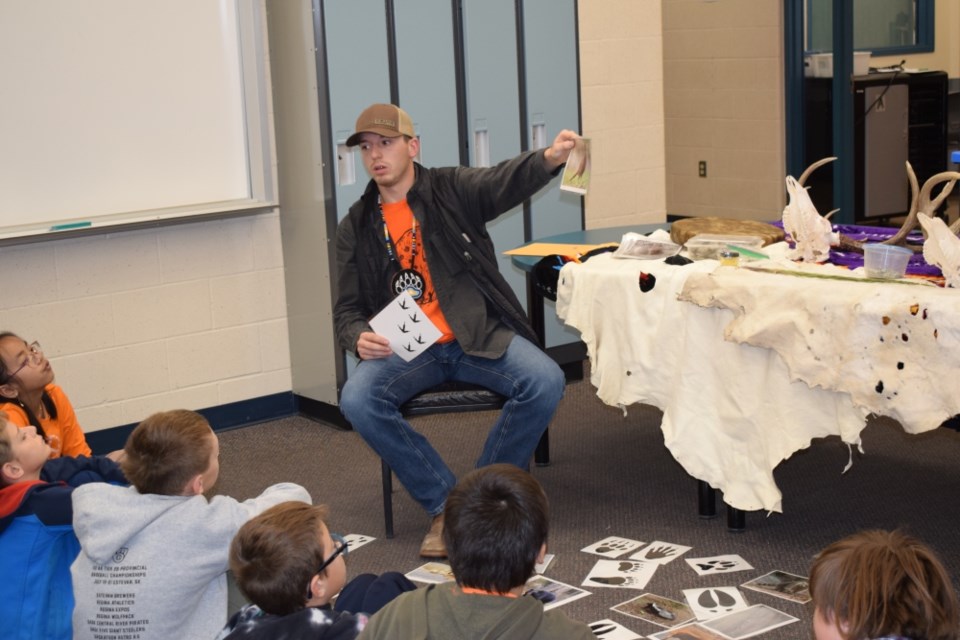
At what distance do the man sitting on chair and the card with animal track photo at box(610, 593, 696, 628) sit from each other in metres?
0.63

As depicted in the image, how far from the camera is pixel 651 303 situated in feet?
11.1

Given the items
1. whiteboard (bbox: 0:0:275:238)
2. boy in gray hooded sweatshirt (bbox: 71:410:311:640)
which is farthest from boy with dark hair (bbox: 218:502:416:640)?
whiteboard (bbox: 0:0:275:238)

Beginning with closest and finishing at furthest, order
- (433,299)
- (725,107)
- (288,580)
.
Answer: (288,580) < (433,299) < (725,107)

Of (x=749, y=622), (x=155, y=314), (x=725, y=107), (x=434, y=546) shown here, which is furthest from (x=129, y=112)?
(x=725, y=107)

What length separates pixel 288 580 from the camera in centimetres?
194

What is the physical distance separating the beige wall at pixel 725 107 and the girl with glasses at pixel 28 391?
5.58 m

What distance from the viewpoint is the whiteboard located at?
4109 mm

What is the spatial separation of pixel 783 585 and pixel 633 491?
837 millimetres

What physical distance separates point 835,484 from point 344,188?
80.8 inches

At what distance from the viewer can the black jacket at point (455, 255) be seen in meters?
3.53

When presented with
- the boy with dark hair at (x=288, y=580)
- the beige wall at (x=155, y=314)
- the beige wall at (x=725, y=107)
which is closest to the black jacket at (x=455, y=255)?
the beige wall at (x=155, y=314)

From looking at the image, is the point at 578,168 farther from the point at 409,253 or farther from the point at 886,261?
the point at 886,261

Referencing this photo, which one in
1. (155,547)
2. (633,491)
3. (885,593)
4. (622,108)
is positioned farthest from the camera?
(622,108)

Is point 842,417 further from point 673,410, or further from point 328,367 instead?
point 328,367
